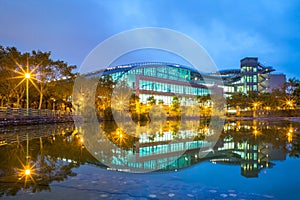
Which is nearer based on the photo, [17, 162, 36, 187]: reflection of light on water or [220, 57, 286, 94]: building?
[17, 162, 36, 187]: reflection of light on water

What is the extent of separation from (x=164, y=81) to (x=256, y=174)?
6958cm

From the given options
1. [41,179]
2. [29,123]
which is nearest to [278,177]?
[41,179]

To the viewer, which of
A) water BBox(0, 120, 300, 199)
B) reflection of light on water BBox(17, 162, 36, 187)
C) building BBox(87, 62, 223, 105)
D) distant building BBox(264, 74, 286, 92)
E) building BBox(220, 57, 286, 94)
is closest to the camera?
water BBox(0, 120, 300, 199)

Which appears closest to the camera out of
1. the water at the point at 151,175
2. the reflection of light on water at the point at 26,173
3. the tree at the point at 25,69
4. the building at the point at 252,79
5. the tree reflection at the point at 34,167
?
the water at the point at 151,175

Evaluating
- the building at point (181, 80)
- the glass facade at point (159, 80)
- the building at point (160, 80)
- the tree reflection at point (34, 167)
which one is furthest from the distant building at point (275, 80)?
the tree reflection at point (34, 167)

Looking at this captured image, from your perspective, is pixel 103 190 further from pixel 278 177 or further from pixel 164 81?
pixel 164 81

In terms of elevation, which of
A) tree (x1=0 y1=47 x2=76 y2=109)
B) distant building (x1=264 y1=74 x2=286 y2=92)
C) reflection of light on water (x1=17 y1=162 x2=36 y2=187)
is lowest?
reflection of light on water (x1=17 y1=162 x2=36 y2=187)

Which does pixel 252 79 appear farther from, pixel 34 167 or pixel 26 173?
pixel 26 173

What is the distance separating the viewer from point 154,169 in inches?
267

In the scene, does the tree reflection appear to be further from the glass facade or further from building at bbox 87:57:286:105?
the glass facade

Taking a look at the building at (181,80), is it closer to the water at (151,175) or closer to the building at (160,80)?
the building at (160,80)

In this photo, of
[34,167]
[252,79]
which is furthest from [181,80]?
[34,167]

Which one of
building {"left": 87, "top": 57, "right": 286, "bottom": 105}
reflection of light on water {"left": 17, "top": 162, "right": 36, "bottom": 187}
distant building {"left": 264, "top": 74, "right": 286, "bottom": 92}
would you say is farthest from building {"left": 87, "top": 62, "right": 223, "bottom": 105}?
reflection of light on water {"left": 17, "top": 162, "right": 36, "bottom": 187}

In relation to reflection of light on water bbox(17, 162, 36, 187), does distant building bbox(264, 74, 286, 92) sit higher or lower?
higher
